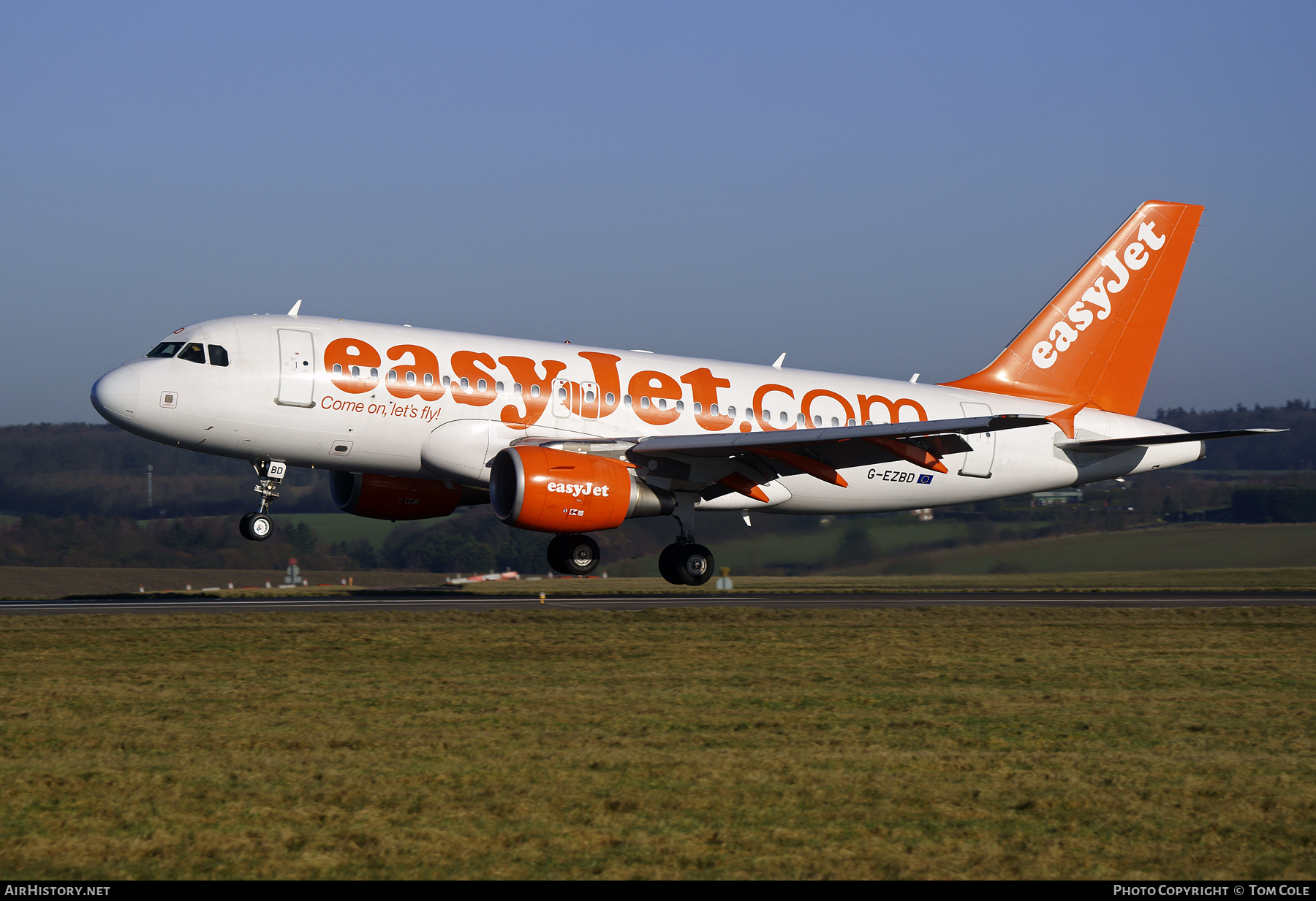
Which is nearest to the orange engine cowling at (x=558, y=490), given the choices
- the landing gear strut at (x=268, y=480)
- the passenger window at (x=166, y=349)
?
the landing gear strut at (x=268, y=480)

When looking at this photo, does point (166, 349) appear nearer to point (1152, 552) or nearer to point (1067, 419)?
point (1067, 419)

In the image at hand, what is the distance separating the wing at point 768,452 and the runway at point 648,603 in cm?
248

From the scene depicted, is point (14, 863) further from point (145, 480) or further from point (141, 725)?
point (145, 480)

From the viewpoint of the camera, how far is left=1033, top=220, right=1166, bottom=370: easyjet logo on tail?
29938 mm

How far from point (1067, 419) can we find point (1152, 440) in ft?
6.70

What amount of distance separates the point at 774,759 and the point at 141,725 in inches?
195

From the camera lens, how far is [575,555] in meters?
25.3

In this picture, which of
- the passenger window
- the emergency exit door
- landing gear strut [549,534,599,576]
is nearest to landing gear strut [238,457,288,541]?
the passenger window

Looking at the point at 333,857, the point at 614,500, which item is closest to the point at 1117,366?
the point at 614,500

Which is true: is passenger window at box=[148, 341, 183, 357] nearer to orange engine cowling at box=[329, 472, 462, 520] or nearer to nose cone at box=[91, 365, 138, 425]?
nose cone at box=[91, 365, 138, 425]

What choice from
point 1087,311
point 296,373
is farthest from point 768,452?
point 1087,311

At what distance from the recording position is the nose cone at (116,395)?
866 inches

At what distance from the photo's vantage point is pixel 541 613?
759 inches

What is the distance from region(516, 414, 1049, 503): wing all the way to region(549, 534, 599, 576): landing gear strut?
222 cm
